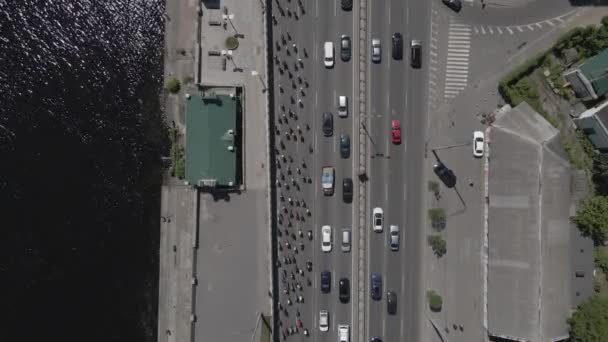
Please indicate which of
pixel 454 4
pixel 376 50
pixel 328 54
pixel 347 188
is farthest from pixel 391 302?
pixel 454 4

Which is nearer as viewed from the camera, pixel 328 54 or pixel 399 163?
pixel 328 54

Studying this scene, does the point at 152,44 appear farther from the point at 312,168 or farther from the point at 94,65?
the point at 312,168

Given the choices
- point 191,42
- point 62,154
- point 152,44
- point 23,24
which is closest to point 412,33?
point 191,42

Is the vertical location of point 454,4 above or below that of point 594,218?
above

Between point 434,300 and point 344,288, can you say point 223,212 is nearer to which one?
point 344,288

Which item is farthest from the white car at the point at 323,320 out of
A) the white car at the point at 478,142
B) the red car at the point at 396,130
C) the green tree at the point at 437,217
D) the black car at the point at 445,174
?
the white car at the point at 478,142

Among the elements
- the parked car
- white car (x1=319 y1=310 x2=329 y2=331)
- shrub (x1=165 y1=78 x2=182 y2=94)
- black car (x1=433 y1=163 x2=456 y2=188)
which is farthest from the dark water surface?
black car (x1=433 y1=163 x2=456 y2=188)

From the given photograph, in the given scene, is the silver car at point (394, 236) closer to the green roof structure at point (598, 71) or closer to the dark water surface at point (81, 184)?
the green roof structure at point (598, 71)
